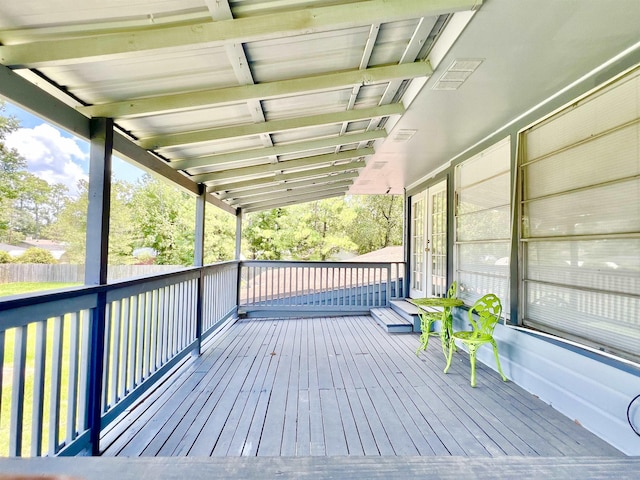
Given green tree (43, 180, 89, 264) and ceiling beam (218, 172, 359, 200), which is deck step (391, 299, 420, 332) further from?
green tree (43, 180, 89, 264)

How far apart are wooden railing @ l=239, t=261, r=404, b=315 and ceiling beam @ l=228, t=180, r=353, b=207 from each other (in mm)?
1254

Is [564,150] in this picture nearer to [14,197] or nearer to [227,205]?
[227,205]

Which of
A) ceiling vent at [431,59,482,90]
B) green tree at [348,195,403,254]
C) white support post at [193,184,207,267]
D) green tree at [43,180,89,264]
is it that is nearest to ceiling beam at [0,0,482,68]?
ceiling vent at [431,59,482,90]

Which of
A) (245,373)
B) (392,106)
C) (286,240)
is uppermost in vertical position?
(392,106)

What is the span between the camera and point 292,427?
2.40 meters

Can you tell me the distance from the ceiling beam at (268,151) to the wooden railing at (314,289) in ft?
11.0

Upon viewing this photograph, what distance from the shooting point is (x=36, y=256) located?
195 inches

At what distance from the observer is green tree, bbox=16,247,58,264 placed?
469cm

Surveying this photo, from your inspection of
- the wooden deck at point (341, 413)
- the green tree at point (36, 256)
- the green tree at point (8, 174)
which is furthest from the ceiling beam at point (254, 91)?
the green tree at point (8, 174)

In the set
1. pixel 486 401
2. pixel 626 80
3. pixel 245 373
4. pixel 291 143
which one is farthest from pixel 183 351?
pixel 626 80

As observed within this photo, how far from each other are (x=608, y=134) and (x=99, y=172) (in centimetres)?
362

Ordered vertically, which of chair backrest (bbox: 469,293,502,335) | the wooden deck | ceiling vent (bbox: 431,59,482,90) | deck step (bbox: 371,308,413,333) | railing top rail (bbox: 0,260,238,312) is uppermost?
ceiling vent (bbox: 431,59,482,90)

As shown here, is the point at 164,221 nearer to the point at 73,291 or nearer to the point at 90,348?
the point at 90,348

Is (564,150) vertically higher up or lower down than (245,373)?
higher up
